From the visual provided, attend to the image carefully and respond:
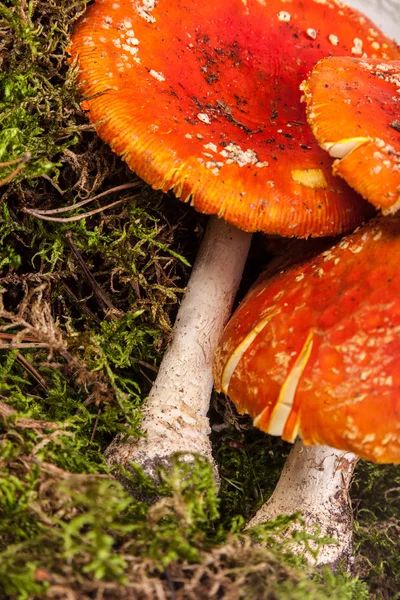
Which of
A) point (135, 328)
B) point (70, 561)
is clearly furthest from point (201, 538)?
point (135, 328)

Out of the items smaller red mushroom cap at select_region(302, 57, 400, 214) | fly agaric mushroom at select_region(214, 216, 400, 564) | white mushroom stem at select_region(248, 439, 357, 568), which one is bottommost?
white mushroom stem at select_region(248, 439, 357, 568)

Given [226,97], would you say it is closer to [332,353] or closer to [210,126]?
[210,126]

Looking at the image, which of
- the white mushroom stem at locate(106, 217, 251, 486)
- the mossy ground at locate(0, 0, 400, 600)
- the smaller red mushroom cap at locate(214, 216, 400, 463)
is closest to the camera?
the mossy ground at locate(0, 0, 400, 600)

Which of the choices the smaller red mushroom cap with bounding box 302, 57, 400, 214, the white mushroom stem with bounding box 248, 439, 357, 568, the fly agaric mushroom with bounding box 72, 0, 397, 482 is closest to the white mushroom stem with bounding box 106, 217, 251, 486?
the fly agaric mushroom with bounding box 72, 0, 397, 482

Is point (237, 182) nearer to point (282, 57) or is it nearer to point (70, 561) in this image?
point (282, 57)

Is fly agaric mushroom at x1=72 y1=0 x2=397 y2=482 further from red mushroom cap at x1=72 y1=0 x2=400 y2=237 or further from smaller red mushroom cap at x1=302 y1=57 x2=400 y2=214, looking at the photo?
smaller red mushroom cap at x1=302 y1=57 x2=400 y2=214

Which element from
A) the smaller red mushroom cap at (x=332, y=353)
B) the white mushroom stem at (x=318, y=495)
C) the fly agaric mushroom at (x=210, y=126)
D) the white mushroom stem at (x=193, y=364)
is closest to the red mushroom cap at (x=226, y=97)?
the fly agaric mushroom at (x=210, y=126)

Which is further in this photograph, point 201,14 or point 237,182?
point 201,14

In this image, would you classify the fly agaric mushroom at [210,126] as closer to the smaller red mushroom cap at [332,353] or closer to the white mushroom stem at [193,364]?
the white mushroom stem at [193,364]
